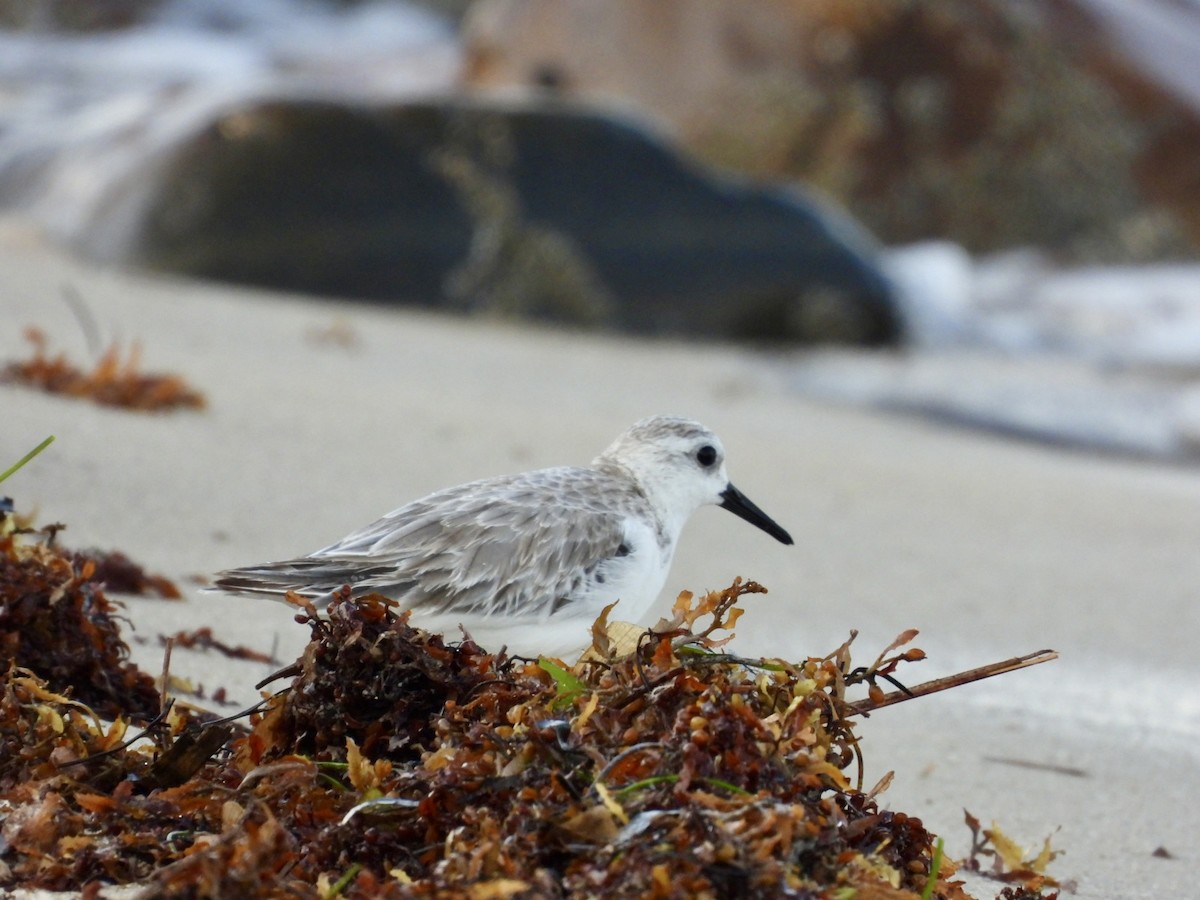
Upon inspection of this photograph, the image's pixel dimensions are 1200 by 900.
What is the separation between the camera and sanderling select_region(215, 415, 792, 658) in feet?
9.45

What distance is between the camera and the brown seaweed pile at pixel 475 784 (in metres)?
1.84

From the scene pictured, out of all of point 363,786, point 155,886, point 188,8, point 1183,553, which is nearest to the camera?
point 155,886

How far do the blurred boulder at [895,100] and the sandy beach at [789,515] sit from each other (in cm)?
546

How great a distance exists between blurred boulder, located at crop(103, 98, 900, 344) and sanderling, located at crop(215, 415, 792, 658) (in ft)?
18.5

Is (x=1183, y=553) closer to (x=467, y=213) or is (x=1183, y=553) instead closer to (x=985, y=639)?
(x=985, y=639)

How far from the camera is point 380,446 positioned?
5105 mm

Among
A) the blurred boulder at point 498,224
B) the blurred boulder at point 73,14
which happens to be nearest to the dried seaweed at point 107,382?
the blurred boulder at point 498,224

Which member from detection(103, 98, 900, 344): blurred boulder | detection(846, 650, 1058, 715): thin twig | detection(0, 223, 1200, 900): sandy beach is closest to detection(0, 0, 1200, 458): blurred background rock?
detection(103, 98, 900, 344): blurred boulder

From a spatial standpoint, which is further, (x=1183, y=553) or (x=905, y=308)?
(x=905, y=308)

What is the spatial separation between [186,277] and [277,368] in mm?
2593

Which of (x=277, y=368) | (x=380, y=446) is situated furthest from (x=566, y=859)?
(x=277, y=368)

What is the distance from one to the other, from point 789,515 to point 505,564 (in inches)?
94.4

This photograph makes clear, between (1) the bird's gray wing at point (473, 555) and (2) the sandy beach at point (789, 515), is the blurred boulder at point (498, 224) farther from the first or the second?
(1) the bird's gray wing at point (473, 555)

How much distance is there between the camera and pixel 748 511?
147 inches
